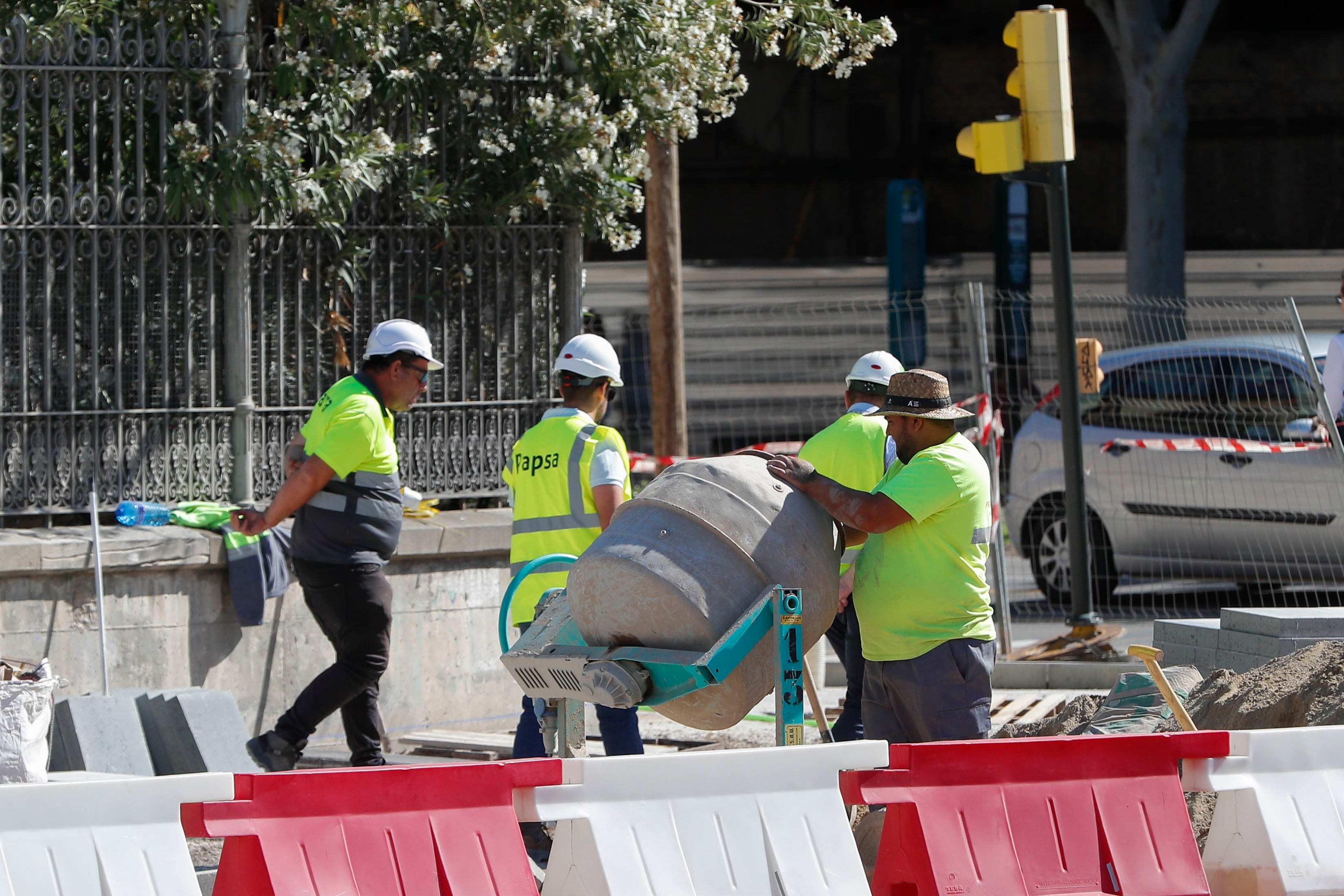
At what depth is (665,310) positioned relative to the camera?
35.8 ft

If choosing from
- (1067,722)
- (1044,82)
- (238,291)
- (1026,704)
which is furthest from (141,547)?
(1044,82)

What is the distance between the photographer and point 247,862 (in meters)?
4.23

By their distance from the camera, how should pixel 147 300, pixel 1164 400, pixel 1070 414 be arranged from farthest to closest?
pixel 1164 400 < pixel 1070 414 < pixel 147 300

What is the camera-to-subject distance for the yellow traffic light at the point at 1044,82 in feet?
31.6

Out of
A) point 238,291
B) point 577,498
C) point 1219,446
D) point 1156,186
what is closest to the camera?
point 577,498

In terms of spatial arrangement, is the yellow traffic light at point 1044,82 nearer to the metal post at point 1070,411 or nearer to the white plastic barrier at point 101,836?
the metal post at point 1070,411

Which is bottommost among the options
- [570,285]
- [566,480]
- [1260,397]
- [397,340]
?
[566,480]

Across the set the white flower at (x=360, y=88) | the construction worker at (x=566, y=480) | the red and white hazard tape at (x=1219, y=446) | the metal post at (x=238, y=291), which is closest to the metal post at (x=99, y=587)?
the metal post at (x=238, y=291)

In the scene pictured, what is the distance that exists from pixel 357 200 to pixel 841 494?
435cm

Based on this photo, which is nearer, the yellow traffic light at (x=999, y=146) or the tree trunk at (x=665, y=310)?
the yellow traffic light at (x=999, y=146)

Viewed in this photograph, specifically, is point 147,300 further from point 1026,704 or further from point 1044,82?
point 1044,82

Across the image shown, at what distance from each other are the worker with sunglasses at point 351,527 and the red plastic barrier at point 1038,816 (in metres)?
3.03

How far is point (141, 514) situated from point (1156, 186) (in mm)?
14765

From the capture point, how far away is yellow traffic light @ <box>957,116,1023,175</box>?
977 cm
